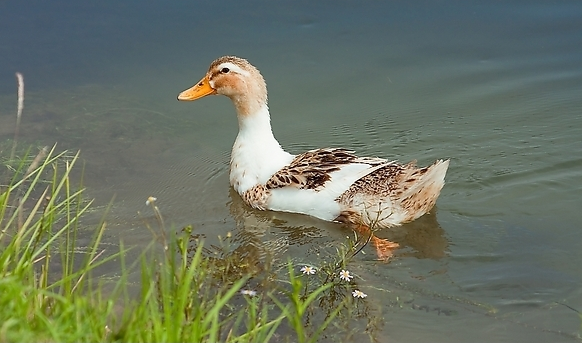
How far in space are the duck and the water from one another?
17 centimetres

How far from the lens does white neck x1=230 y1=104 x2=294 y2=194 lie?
677 cm

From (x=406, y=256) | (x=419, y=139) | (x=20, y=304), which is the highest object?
(x=20, y=304)

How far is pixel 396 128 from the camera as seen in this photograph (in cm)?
768

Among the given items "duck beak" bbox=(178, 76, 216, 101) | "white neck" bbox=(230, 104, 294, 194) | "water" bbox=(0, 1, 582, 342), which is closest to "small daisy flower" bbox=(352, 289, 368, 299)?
"water" bbox=(0, 1, 582, 342)

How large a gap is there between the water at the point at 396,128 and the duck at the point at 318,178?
173 mm

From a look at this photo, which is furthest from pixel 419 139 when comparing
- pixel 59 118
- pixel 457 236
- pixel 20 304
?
pixel 20 304

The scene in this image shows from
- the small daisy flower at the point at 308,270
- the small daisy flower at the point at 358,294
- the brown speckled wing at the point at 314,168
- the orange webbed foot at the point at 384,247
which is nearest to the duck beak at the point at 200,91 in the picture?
the brown speckled wing at the point at 314,168

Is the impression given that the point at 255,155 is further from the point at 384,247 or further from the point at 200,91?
the point at 384,247

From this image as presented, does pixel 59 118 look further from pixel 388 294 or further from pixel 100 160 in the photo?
pixel 388 294

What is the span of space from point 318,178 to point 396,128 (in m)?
1.64

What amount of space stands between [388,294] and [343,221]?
4.47ft

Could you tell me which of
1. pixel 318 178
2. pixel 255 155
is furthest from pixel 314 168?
pixel 255 155

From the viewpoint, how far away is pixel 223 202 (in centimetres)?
691

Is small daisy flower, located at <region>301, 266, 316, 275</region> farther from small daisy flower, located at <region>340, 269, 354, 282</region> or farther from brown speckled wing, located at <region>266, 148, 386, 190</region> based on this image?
brown speckled wing, located at <region>266, 148, 386, 190</region>
